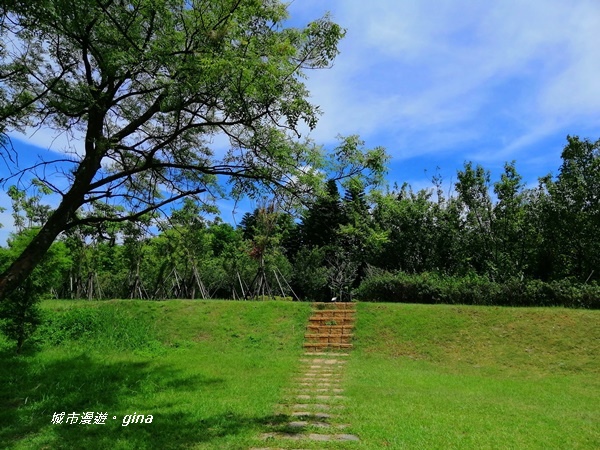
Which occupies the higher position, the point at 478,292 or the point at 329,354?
the point at 478,292

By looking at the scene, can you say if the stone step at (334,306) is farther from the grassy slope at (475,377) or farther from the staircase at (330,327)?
the grassy slope at (475,377)

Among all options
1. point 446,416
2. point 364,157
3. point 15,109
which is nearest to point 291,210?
point 364,157

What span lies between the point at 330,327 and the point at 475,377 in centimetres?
430

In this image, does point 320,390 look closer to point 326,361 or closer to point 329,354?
point 326,361

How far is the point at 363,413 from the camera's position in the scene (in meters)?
5.03

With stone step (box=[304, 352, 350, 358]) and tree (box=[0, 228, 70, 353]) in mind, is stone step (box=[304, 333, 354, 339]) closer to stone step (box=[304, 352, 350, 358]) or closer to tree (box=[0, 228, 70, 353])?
stone step (box=[304, 352, 350, 358])

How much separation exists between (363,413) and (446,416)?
0.95 meters

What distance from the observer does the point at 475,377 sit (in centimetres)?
827

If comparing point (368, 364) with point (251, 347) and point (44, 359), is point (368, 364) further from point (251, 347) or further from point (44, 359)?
point (44, 359)

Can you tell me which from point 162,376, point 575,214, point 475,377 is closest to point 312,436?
point 162,376

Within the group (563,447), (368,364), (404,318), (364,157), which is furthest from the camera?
(404,318)

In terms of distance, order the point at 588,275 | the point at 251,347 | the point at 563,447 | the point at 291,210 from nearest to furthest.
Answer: the point at 563,447 → the point at 291,210 → the point at 251,347 → the point at 588,275

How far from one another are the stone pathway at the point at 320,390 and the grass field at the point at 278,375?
20cm

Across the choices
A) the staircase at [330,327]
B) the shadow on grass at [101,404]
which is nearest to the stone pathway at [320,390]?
the staircase at [330,327]
